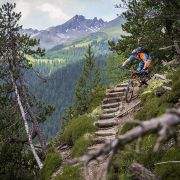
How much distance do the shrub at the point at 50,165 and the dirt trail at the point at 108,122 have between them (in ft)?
0.93

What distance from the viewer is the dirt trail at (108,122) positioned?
12824 millimetres

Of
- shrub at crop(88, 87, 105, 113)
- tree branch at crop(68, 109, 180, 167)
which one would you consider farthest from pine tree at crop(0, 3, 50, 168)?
tree branch at crop(68, 109, 180, 167)

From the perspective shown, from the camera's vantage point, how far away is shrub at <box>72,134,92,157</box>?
14.4m

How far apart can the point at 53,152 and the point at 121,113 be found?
3737mm

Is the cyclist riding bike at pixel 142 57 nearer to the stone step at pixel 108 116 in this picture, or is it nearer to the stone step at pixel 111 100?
the stone step at pixel 108 116

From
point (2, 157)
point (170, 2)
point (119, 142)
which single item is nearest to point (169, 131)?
point (119, 142)

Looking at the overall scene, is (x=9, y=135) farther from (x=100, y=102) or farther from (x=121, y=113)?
(x=121, y=113)

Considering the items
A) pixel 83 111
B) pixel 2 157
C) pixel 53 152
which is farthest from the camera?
pixel 2 157

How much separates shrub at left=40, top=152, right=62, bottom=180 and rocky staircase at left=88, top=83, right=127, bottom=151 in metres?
1.65

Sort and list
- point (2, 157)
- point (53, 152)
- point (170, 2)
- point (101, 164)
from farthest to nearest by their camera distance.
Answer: point (2, 157) → point (170, 2) → point (53, 152) → point (101, 164)

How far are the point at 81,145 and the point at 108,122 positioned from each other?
2.35 meters

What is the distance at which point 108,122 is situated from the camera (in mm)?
16672

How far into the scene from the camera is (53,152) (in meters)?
16.5

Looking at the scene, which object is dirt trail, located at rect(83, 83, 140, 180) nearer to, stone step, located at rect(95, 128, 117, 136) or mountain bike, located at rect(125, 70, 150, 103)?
stone step, located at rect(95, 128, 117, 136)
